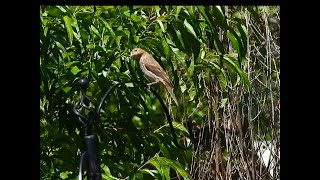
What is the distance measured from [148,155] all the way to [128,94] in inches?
10.4

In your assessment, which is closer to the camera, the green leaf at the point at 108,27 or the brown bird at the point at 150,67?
the green leaf at the point at 108,27

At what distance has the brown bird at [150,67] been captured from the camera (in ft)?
5.81

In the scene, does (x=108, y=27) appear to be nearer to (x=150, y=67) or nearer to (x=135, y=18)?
(x=135, y=18)

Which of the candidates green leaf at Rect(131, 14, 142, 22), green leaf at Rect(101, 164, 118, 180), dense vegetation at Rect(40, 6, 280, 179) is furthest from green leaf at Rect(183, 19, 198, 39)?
green leaf at Rect(101, 164, 118, 180)

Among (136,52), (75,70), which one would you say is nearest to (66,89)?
(75,70)

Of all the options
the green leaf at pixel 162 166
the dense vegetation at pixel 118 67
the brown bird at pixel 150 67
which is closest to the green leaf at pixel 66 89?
the dense vegetation at pixel 118 67

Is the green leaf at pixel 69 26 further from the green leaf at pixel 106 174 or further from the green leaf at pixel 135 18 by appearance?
the green leaf at pixel 106 174

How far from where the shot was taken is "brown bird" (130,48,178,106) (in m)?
1.77

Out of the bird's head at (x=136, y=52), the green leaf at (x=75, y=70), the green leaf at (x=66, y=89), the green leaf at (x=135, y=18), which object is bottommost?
the green leaf at (x=66, y=89)

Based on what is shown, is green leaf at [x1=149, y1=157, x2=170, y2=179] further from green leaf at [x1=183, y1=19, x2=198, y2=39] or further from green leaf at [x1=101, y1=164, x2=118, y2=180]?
green leaf at [x1=183, y1=19, x2=198, y2=39]

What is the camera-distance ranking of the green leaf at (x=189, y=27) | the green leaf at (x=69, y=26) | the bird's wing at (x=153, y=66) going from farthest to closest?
the bird's wing at (x=153, y=66)
the green leaf at (x=189, y=27)
the green leaf at (x=69, y=26)

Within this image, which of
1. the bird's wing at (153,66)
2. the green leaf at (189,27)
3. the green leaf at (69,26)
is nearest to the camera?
the green leaf at (69,26)
